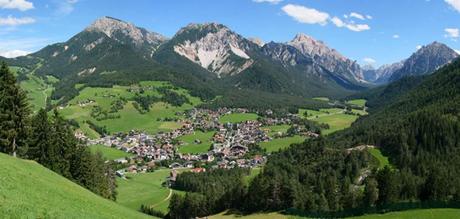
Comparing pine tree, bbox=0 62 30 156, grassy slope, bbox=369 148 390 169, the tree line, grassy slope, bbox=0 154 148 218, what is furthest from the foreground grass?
grassy slope, bbox=0 154 148 218

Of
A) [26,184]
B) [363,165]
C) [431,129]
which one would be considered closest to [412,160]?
[363,165]

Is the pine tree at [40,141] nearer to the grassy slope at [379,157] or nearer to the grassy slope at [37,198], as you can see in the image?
the grassy slope at [37,198]

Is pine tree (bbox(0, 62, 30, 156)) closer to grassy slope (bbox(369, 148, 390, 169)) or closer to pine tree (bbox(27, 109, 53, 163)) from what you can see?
pine tree (bbox(27, 109, 53, 163))

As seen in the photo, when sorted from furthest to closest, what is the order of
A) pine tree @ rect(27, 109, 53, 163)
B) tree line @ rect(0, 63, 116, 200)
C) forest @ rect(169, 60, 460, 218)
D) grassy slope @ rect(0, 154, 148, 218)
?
forest @ rect(169, 60, 460, 218), pine tree @ rect(27, 109, 53, 163), tree line @ rect(0, 63, 116, 200), grassy slope @ rect(0, 154, 148, 218)

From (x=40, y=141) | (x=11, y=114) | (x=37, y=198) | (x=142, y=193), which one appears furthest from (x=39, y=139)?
(x=142, y=193)

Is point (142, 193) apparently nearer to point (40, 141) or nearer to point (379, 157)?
point (379, 157)

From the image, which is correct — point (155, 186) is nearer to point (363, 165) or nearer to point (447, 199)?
point (363, 165)
